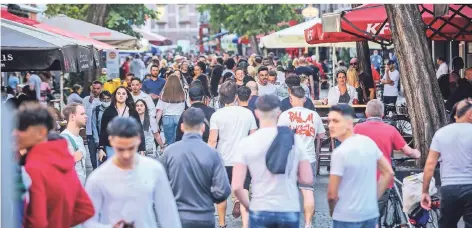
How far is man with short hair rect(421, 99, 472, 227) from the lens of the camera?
28.6 feet

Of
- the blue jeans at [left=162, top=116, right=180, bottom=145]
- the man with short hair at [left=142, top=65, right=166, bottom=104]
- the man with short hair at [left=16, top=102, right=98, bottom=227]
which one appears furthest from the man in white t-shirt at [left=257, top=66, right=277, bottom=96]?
the man with short hair at [left=16, top=102, right=98, bottom=227]

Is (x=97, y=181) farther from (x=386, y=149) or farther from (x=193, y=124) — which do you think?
(x=386, y=149)

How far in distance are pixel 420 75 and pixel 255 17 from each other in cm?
4241

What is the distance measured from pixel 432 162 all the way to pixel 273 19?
161 ft

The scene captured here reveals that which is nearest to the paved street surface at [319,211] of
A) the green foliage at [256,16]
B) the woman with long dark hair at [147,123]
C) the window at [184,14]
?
the woman with long dark hair at [147,123]

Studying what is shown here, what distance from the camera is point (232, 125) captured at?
35.4 feet

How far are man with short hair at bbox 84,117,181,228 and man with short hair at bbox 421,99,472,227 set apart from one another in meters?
3.17

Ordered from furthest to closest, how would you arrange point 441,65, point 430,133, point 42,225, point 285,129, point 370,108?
point 441,65 < point 430,133 < point 370,108 < point 285,129 < point 42,225

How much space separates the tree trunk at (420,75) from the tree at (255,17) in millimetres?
39426

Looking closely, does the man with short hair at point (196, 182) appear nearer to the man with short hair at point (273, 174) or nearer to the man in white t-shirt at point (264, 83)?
the man with short hair at point (273, 174)

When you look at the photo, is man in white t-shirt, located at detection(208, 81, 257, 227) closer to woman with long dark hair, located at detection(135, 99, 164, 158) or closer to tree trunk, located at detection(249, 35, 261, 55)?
woman with long dark hair, located at detection(135, 99, 164, 158)

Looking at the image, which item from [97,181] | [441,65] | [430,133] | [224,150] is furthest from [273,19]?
[97,181]

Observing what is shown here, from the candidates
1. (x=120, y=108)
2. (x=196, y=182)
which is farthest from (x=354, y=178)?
(x=120, y=108)

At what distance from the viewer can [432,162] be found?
344 inches
